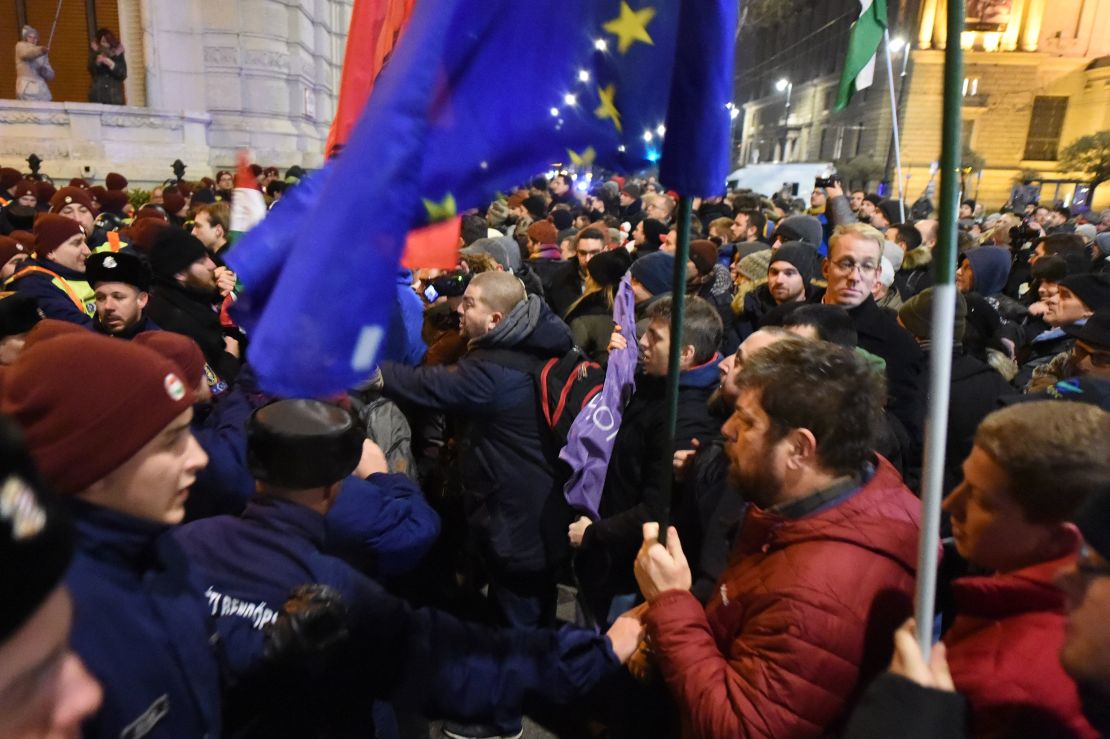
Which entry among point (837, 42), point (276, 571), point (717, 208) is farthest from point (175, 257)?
point (837, 42)

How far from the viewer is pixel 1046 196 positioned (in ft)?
120

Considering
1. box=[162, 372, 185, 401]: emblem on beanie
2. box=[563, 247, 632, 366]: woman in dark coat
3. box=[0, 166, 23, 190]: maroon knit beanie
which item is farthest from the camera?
box=[0, 166, 23, 190]: maroon knit beanie

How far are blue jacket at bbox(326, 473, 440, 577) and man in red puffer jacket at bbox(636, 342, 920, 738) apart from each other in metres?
0.74

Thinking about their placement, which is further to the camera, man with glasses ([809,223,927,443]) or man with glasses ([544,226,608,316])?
man with glasses ([544,226,608,316])

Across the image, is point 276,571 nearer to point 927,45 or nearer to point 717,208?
point 717,208

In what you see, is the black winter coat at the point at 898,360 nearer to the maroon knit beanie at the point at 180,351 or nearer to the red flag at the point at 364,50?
the red flag at the point at 364,50

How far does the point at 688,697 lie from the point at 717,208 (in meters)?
10.5

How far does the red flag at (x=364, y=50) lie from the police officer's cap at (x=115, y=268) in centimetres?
183

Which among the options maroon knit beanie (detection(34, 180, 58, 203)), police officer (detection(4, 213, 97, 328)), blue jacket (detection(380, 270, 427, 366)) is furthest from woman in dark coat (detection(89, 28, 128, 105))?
blue jacket (detection(380, 270, 427, 366))

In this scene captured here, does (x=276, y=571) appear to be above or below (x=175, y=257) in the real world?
below

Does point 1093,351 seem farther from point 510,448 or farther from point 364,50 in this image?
point 364,50

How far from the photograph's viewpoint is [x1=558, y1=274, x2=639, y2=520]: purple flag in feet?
10.3

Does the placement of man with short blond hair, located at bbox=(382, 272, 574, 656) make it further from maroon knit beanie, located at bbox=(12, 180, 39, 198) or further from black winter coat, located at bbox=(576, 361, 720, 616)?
maroon knit beanie, located at bbox=(12, 180, 39, 198)

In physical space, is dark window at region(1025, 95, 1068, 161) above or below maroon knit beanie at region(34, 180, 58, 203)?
above
